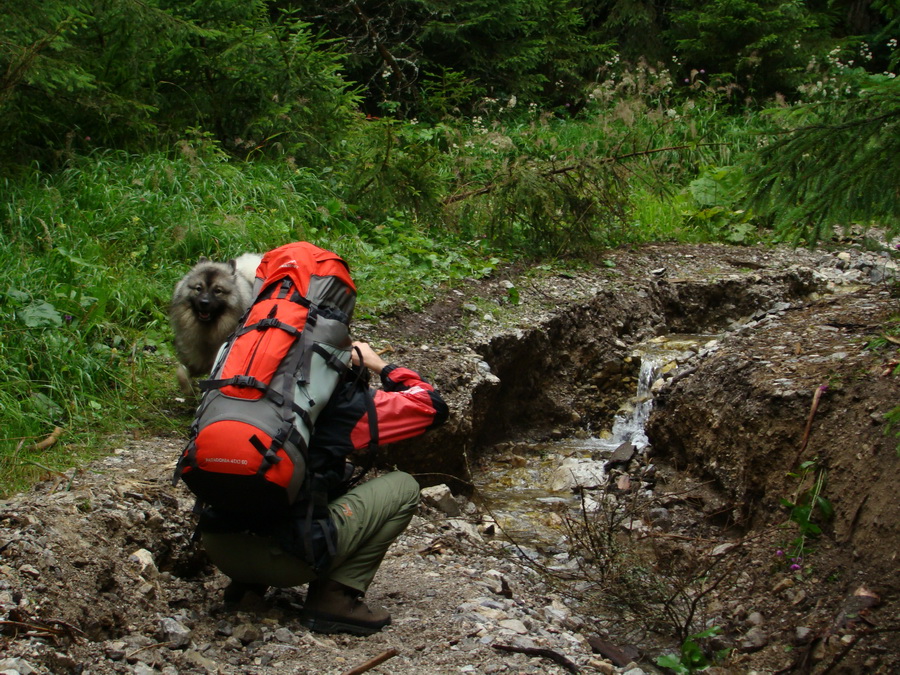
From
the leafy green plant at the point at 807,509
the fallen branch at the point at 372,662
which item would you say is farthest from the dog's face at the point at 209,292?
the leafy green plant at the point at 807,509

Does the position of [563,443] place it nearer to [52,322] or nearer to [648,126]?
[52,322]

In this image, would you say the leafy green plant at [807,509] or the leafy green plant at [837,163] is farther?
the leafy green plant at [807,509]

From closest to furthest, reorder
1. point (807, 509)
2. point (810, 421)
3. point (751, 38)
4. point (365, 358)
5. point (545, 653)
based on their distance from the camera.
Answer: point (545, 653) < point (365, 358) < point (807, 509) < point (810, 421) < point (751, 38)

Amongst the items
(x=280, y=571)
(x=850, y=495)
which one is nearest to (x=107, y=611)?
(x=280, y=571)

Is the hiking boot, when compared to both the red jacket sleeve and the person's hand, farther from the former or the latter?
the person's hand

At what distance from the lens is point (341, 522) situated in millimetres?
2900

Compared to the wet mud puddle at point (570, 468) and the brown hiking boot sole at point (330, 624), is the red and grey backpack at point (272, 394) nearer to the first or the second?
the brown hiking boot sole at point (330, 624)

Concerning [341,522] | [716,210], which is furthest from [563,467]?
[716,210]

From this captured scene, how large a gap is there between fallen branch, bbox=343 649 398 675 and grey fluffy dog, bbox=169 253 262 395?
2.48 meters

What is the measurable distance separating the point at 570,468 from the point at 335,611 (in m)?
3.30

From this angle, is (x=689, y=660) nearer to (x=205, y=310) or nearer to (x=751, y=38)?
(x=205, y=310)

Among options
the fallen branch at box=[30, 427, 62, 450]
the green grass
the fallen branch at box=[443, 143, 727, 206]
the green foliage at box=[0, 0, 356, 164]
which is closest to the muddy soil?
the fallen branch at box=[30, 427, 62, 450]

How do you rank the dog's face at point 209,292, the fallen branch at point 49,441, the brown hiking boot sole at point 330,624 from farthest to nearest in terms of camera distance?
the dog's face at point 209,292 < the fallen branch at point 49,441 < the brown hiking boot sole at point 330,624

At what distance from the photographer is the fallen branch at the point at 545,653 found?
→ 9.81 ft
